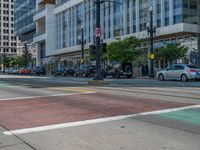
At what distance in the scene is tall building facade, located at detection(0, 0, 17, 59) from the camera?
517 feet

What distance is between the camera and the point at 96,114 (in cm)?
983

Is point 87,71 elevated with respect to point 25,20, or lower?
lower

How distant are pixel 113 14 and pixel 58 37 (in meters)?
26.1

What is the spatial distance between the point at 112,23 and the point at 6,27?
108 meters

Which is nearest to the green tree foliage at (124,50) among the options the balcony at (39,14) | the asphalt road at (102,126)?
the asphalt road at (102,126)

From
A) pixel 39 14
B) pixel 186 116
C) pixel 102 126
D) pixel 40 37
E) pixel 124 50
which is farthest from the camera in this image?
pixel 39 14

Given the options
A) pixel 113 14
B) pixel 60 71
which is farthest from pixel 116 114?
pixel 113 14

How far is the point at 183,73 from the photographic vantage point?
30.3 metres

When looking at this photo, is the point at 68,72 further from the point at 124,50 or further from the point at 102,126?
the point at 102,126

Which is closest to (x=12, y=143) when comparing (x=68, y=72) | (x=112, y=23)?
(x=68, y=72)

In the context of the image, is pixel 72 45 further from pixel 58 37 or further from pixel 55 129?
pixel 55 129

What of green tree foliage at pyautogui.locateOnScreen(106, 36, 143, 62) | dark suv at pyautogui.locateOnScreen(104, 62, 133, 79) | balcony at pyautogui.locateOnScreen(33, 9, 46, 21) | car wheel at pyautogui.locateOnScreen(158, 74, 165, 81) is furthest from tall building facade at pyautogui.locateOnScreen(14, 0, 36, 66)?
car wheel at pyautogui.locateOnScreen(158, 74, 165, 81)

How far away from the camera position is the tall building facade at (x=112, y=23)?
47812 millimetres

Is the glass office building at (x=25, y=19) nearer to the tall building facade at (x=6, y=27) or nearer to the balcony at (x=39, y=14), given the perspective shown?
the balcony at (x=39, y=14)
